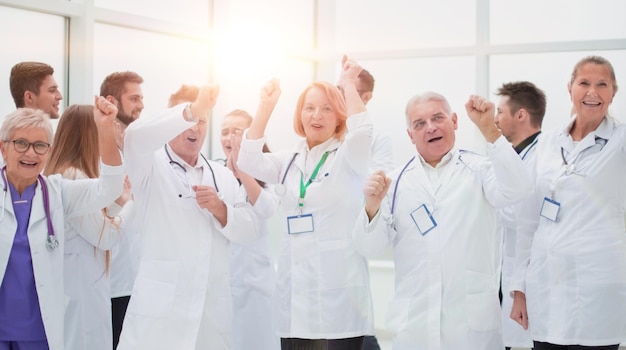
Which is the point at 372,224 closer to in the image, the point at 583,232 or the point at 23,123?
the point at 583,232

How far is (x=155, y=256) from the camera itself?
2896 mm

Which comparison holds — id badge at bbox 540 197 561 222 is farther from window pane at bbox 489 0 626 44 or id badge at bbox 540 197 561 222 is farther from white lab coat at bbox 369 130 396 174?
window pane at bbox 489 0 626 44

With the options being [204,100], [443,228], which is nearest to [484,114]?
[443,228]

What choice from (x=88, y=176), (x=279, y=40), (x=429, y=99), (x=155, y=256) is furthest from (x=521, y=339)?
(x=279, y=40)

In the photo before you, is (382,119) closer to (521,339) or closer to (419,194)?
(521,339)

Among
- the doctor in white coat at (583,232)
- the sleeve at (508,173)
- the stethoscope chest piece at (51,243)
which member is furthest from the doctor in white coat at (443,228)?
the stethoscope chest piece at (51,243)

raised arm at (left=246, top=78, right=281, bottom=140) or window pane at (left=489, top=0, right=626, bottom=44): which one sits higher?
window pane at (left=489, top=0, right=626, bottom=44)

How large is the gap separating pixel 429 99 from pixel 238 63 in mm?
3175

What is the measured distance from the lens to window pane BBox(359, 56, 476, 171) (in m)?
6.18

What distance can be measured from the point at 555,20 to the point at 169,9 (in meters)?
3.01

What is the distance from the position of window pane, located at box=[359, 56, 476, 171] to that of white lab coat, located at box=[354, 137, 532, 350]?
129 inches

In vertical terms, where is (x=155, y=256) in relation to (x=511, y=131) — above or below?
below

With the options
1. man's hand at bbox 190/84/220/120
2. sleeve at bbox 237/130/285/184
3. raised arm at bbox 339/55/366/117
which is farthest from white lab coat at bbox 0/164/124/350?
raised arm at bbox 339/55/366/117

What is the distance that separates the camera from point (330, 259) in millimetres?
3043
